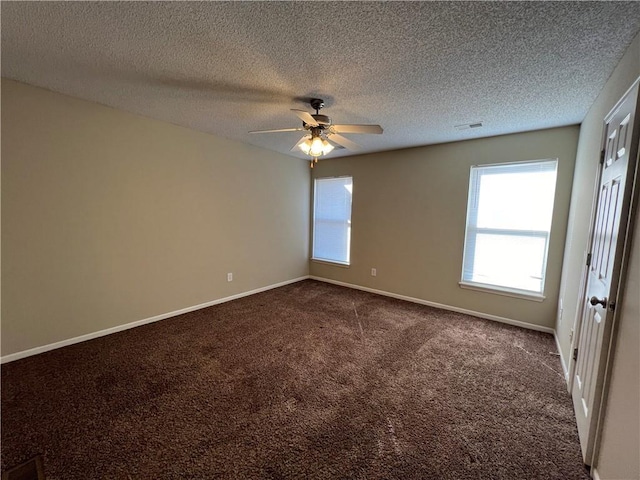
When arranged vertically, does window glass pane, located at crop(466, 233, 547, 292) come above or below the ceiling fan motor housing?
below

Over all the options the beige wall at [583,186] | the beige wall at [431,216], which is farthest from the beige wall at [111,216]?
the beige wall at [583,186]

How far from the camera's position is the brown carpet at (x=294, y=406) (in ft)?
4.78

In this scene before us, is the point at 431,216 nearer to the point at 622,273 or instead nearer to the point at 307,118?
the point at 307,118

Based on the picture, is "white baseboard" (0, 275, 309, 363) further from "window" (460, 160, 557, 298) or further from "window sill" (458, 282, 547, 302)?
"window" (460, 160, 557, 298)

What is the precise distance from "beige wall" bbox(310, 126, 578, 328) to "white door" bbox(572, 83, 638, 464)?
1.39m

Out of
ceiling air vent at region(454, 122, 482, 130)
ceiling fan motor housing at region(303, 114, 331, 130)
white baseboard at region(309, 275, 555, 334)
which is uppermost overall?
A: ceiling air vent at region(454, 122, 482, 130)

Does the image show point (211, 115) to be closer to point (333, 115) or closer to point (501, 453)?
point (333, 115)

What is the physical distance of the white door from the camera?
134cm

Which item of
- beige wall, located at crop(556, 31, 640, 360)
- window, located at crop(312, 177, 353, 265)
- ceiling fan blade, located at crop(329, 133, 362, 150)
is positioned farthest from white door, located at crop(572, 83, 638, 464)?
window, located at crop(312, 177, 353, 265)

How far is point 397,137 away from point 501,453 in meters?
3.21

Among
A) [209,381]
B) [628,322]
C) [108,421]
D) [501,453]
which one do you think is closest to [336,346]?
[209,381]

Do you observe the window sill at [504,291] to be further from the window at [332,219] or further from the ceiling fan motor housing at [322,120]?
the ceiling fan motor housing at [322,120]

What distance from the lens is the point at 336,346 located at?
2.72 meters

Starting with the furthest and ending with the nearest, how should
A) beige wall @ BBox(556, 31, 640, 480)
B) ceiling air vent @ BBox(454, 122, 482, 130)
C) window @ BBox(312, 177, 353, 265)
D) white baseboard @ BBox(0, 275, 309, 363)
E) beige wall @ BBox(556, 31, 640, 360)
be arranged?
window @ BBox(312, 177, 353, 265), ceiling air vent @ BBox(454, 122, 482, 130), white baseboard @ BBox(0, 275, 309, 363), beige wall @ BBox(556, 31, 640, 360), beige wall @ BBox(556, 31, 640, 480)
